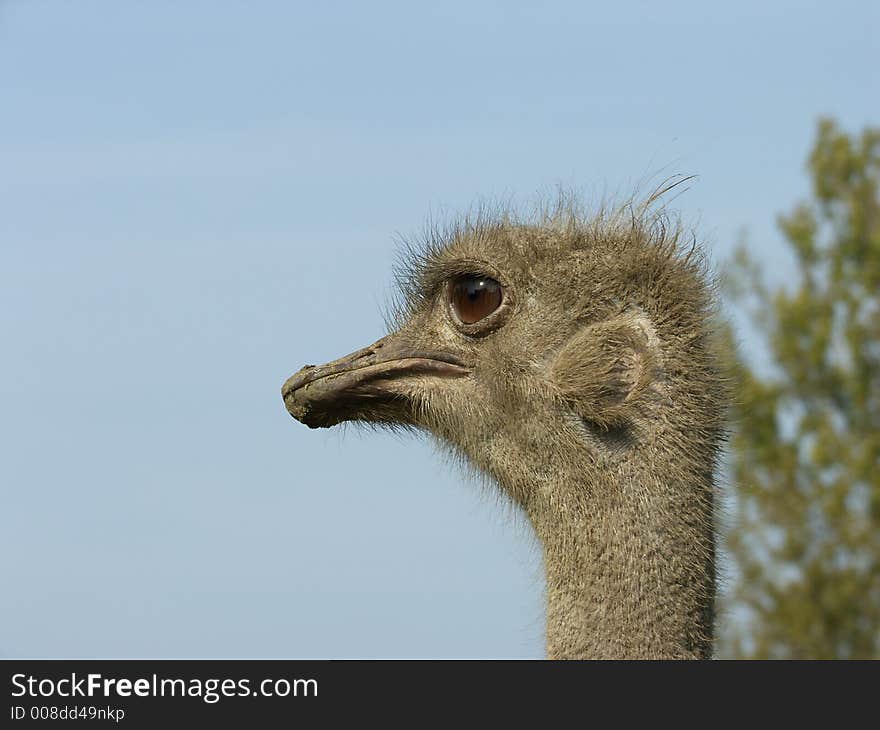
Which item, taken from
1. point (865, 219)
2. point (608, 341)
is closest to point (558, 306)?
point (608, 341)

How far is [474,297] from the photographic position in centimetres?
468

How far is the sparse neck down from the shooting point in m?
4.08

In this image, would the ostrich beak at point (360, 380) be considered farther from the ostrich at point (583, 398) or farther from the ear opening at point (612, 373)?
the ear opening at point (612, 373)

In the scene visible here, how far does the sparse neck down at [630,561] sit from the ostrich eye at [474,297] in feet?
1.98

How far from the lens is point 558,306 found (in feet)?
14.7

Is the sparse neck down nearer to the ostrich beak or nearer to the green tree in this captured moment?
the ostrich beak

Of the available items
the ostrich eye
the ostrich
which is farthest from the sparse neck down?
the ostrich eye

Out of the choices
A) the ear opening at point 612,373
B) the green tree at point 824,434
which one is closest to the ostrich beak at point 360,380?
the ear opening at point 612,373

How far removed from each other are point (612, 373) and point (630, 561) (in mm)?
569

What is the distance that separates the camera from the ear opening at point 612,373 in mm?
4285

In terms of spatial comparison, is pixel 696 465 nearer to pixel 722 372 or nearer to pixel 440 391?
pixel 722 372

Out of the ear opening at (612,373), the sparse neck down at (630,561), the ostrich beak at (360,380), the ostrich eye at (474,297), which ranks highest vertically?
the ostrich eye at (474,297)

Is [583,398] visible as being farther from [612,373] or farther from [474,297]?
[474,297]

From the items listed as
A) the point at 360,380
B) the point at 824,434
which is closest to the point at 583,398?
the point at 360,380
